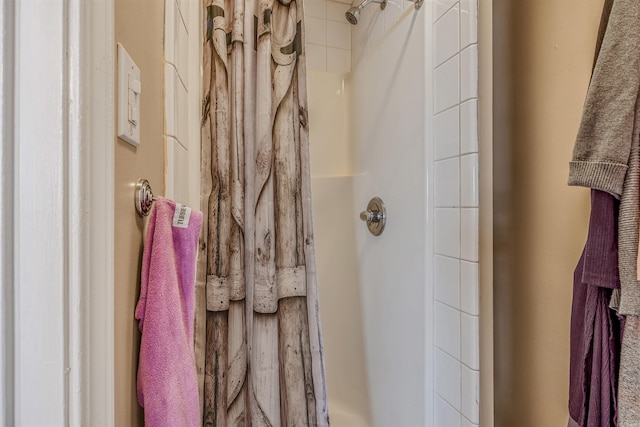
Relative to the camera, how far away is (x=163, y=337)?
1.56ft

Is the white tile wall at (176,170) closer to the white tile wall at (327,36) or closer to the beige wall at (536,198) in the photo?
the beige wall at (536,198)

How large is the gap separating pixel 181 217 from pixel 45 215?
0.23 meters

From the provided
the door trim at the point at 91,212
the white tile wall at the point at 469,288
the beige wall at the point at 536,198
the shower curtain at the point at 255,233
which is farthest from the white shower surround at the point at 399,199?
the door trim at the point at 91,212

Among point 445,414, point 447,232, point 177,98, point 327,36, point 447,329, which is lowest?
point 445,414

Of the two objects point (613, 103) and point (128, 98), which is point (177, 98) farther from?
point (613, 103)

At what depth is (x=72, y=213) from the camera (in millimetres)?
329

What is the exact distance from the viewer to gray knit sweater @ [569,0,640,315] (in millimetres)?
568

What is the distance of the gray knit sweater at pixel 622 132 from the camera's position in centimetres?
57

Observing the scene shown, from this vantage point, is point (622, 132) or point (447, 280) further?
point (447, 280)

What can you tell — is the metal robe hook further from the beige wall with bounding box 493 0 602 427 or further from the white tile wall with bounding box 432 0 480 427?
the beige wall with bounding box 493 0 602 427

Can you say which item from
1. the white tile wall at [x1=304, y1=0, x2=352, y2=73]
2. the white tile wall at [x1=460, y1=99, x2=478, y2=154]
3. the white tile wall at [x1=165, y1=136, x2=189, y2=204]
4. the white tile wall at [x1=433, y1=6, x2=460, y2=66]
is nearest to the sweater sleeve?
the white tile wall at [x1=460, y1=99, x2=478, y2=154]

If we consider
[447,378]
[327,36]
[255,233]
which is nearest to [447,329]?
[447,378]

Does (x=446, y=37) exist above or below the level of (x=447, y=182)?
above

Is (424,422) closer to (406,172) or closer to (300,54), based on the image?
(406,172)
